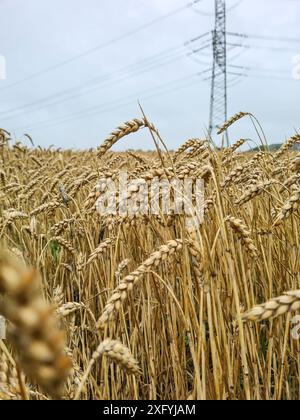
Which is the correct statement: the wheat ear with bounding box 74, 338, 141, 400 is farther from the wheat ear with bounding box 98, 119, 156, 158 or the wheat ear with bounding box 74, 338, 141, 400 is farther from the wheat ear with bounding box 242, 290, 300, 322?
the wheat ear with bounding box 98, 119, 156, 158

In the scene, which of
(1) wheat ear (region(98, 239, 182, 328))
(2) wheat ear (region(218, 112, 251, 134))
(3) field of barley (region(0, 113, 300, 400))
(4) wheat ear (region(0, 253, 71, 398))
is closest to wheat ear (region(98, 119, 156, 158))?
(3) field of barley (region(0, 113, 300, 400))

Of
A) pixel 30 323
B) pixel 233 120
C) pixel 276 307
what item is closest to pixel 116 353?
pixel 276 307

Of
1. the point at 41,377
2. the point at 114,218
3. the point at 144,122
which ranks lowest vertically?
the point at 41,377

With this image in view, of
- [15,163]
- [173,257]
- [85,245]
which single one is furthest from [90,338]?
[15,163]

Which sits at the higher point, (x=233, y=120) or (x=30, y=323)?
(x=233, y=120)

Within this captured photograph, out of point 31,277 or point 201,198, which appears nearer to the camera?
point 31,277

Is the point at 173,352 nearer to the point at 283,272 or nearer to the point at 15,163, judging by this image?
the point at 283,272

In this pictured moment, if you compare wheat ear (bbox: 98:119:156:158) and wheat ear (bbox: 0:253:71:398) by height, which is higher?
wheat ear (bbox: 98:119:156:158)

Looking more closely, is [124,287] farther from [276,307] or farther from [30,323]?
[30,323]

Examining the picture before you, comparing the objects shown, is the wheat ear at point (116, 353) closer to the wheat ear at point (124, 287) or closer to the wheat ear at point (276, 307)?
the wheat ear at point (124, 287)

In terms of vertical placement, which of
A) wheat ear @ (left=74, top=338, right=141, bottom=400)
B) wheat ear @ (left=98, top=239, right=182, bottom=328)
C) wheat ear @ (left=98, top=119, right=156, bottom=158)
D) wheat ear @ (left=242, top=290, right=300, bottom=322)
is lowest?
wheat ear @ (left=74, top=338, right=141, bottom=400)

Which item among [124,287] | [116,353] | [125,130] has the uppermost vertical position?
[125,130]
